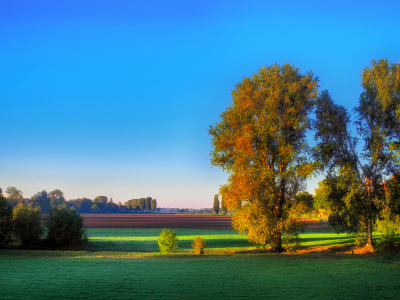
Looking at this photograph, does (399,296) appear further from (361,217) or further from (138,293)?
(361,217)

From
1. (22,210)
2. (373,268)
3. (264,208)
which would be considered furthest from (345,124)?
(22,210)

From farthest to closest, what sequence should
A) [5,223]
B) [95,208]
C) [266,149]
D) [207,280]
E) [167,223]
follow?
[95,208] → [167,223] → [5,223] → [266,149] → [207,280]

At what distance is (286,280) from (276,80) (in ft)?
50.3

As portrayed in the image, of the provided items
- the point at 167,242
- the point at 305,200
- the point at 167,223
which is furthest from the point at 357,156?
the point at 167,223

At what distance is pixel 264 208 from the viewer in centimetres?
2164

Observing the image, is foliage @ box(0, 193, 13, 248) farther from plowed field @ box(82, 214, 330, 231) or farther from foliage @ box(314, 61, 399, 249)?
plowed field @ box(82, 214, 330, 231)

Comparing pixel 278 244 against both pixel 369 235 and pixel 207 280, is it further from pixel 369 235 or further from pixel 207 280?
pixel 207 280

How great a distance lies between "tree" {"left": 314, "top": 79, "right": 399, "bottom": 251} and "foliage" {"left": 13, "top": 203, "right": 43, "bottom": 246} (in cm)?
3285

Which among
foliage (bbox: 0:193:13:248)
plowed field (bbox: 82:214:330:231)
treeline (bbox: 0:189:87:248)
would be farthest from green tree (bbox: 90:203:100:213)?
foliage (bbox: 0:193:13:248)

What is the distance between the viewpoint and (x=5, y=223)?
34.9 meters

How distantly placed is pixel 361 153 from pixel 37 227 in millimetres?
36326

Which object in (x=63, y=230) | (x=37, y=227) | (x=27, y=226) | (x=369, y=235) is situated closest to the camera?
(x=369, y=235)

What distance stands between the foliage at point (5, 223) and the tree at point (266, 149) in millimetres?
26702

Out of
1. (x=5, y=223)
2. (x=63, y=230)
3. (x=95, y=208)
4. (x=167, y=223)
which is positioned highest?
(x=5, y=223)
